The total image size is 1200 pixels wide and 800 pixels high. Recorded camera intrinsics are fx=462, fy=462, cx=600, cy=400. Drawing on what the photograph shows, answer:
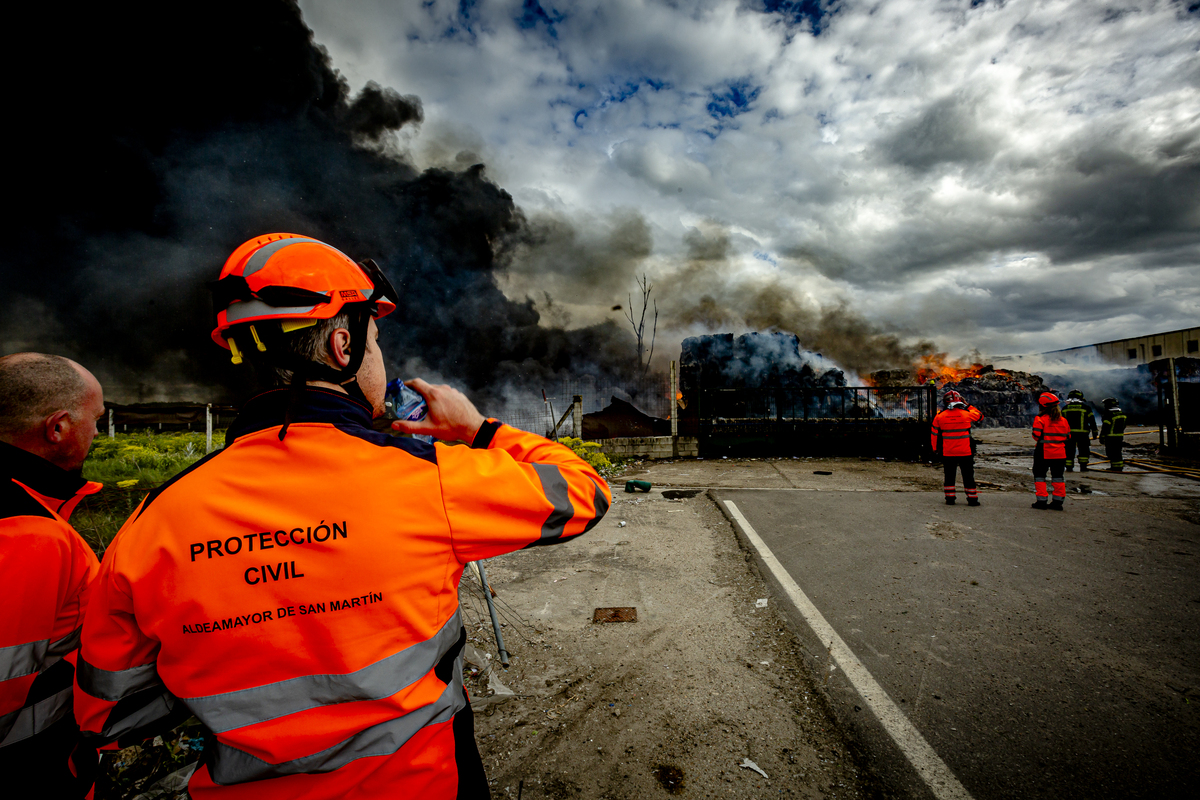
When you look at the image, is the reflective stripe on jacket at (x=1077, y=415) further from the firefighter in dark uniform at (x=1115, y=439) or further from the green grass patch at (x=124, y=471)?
the green grass patch at (x=124, y=471)

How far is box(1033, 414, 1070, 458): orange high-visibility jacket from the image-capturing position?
22.9 ft

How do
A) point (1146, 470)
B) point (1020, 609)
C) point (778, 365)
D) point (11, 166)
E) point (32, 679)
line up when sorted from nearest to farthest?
point (32, 679) → point (1020, 609) → point (1146, 470) → point (11, 166) → point (778, 365)

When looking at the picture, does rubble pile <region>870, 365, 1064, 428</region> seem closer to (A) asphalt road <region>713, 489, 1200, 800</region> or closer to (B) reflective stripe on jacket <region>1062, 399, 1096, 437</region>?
(B) reflective stripe on jacket <region>1062, 399, 1096, 437</region>

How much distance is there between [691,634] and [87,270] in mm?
23557

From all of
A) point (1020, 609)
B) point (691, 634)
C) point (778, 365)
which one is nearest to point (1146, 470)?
point (1020, 609)

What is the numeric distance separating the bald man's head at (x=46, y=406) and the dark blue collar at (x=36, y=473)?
0.30ft

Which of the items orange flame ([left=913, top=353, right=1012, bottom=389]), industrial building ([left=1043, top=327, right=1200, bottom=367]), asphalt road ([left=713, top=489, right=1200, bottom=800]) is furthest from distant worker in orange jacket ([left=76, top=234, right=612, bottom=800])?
industrial building ([left=1043, top=327, right=1200, bottom=367])

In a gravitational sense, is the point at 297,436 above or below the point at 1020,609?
above

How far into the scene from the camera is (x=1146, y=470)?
36.3ft

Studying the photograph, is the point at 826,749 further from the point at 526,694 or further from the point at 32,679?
the point at 32,679

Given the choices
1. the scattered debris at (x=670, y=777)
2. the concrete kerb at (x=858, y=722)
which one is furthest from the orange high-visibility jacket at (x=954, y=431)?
the scattered debris at (x=670, y=777)

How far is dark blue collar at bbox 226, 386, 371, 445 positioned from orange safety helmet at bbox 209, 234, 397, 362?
166mm

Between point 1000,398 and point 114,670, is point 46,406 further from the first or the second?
point 1000,398

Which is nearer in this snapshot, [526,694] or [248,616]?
[248,616]
